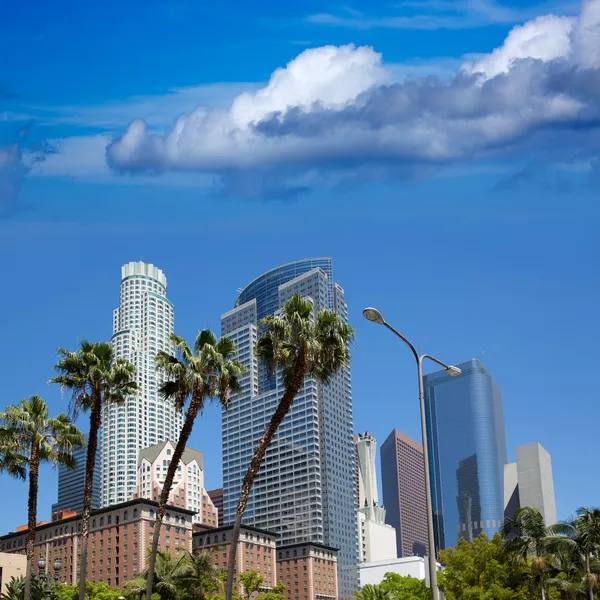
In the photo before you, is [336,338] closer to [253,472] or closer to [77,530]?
[253,472]

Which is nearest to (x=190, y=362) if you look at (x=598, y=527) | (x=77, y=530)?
(x=598, y=527)

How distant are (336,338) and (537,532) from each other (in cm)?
3367

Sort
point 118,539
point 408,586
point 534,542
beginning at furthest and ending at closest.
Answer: point 118,539, point 408,586, point 534,542

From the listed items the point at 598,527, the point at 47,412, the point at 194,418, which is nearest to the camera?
the point at 194,418

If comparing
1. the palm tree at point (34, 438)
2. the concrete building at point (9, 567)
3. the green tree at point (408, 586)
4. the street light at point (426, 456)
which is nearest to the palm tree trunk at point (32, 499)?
the palm tree at point (34, 438)

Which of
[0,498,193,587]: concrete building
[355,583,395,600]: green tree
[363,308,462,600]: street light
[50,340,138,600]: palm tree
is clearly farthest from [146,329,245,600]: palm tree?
[0,498,193,587]: concrete building

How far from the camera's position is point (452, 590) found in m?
80.4

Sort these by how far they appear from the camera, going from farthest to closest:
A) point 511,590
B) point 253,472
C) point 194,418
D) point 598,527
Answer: point 511,590 → point 598,527 → point 194,418 → point 253,472

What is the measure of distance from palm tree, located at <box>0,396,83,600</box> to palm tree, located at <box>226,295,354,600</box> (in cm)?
1357

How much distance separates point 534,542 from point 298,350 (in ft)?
115

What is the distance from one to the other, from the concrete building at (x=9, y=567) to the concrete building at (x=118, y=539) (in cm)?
7514

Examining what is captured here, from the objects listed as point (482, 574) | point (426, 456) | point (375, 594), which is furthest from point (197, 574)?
point (426, 456)

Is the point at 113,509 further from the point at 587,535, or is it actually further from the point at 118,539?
the point at 587,535

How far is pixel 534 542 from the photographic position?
70.4m
